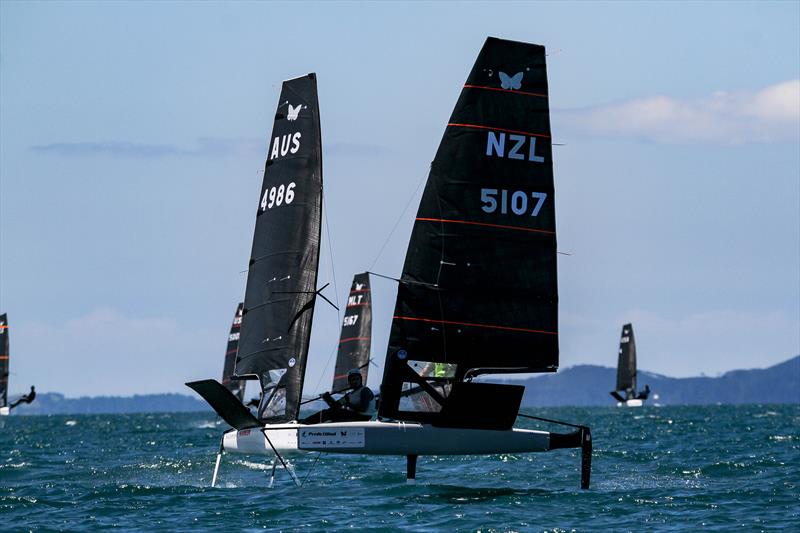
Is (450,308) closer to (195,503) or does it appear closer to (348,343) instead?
(195,503)

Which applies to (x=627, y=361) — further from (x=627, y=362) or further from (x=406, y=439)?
(x=406, y=439)

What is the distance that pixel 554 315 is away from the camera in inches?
979

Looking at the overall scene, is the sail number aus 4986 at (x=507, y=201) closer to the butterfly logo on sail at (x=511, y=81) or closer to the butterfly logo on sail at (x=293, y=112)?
the butterfly logo on sail at (x=511, y=81)

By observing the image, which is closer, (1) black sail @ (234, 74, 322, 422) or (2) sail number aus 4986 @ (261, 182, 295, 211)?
(1) black sail @ (234, 74, 322, 422)

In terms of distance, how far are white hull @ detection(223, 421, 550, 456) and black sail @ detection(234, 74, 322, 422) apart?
4.61 metres

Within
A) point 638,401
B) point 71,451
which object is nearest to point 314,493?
point 71,451

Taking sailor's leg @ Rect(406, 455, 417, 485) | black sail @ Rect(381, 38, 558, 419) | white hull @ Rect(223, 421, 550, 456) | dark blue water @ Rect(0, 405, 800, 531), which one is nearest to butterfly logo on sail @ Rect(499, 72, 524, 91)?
black sail @ Rect(381, 38, 558, 419)

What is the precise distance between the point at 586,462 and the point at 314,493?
4.97 meters

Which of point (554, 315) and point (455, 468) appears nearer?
point (554, 315)

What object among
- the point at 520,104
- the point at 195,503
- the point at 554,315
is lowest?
the point at 195,503

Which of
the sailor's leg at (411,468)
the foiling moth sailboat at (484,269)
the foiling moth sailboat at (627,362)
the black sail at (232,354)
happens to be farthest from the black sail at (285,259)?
the foiling moth sailboat at (627,362)

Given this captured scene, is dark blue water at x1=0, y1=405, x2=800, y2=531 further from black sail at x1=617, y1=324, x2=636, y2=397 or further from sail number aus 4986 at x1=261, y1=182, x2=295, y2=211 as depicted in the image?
black sail at x1=617, y1=324, x2=636, y2=397

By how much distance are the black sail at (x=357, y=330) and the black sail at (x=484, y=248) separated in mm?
32813

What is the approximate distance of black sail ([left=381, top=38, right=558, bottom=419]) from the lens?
80.1 feet
